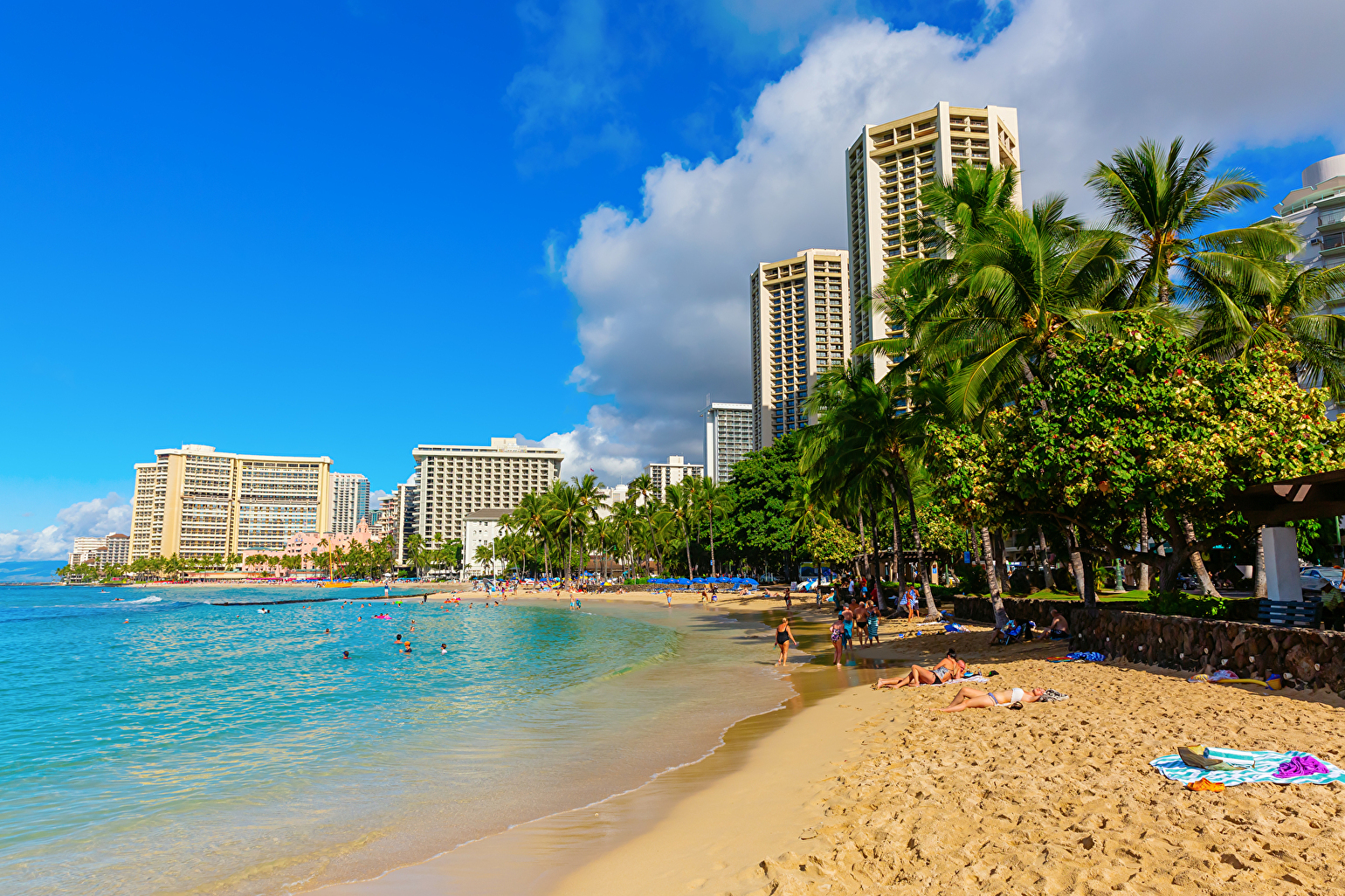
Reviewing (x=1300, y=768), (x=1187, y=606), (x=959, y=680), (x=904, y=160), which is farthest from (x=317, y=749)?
(x=904, y=160)

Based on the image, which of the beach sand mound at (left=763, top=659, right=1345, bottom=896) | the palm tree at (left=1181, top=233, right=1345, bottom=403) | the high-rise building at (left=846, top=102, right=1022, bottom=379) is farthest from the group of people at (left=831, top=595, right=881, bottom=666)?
the high-rise building at (left=846, top=102, right=1022, bottom=379)

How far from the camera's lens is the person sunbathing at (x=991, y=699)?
10.1 m

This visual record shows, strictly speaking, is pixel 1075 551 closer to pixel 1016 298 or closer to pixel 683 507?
pixel 1016 298

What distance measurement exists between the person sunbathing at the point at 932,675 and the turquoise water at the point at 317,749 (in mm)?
2330

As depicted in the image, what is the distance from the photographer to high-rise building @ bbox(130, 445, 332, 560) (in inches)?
7362

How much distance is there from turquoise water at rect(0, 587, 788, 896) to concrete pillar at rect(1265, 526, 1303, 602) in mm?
8529

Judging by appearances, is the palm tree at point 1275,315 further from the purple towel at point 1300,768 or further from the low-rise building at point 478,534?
→ the low-rise building at point 478,534

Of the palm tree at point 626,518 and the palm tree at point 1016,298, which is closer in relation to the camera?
the palm tree at point 1016,298

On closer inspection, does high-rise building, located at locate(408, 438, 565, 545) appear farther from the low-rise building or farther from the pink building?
the low-rise building

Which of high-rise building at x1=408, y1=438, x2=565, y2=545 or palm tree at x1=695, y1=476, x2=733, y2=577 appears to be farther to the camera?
high-rise building at x1=408, y1=438, x2=565, y2=545

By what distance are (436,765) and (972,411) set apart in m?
14.2

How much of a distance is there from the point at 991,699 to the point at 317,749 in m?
10.0

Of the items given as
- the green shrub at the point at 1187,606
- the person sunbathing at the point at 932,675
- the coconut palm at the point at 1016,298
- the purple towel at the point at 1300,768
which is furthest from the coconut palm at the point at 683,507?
the purple towel at the point at 1300,768

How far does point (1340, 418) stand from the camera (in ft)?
49.8
